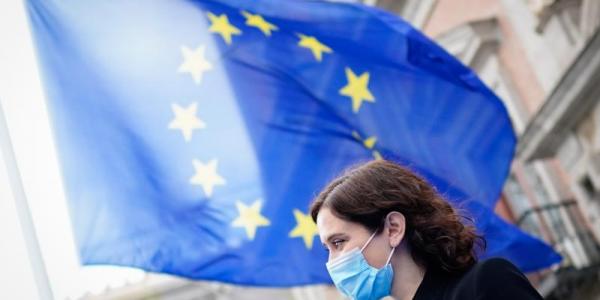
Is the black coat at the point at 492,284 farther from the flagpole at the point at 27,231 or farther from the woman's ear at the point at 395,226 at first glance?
the flagpole at the point at 27,231

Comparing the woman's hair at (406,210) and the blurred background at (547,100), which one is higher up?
the woman's hair at (406,210)

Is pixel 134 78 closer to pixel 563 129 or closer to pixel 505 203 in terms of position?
pixel 563 129

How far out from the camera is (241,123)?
6.78 meters

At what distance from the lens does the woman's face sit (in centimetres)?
304

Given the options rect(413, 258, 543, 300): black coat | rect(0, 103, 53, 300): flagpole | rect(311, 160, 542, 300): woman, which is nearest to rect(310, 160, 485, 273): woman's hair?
rect(311, 160, 542, 300): woman

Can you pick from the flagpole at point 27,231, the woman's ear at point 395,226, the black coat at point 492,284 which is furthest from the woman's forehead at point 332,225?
the flagpole at point 27,231

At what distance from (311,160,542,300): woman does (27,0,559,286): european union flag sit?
2.85m

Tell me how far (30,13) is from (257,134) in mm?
1822

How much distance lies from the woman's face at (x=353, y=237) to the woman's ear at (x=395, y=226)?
16mm

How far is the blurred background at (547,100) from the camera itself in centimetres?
1112

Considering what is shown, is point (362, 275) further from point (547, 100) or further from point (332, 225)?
point (547, 100)

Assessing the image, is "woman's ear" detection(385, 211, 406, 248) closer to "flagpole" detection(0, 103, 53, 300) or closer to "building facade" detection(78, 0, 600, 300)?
"flagpole" detection(0, 103, 53, 300)

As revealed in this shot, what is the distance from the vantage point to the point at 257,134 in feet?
22.5

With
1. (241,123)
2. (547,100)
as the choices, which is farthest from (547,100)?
(241,123)
